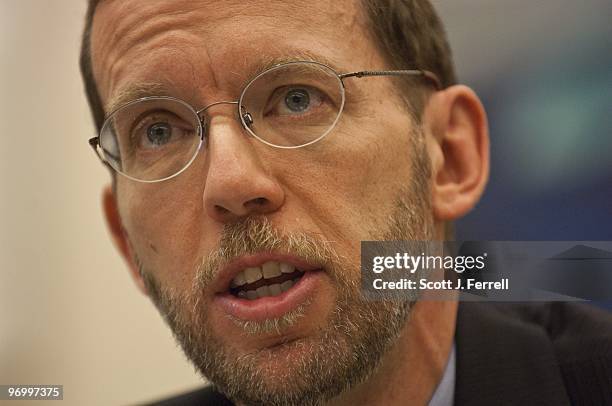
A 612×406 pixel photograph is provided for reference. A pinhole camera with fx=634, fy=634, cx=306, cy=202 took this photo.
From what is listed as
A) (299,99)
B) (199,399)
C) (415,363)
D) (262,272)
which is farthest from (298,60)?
(199,399)

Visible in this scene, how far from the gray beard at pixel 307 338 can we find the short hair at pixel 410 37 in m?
0.16

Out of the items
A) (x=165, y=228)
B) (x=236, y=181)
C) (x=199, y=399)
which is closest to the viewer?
(x=236, y=181)

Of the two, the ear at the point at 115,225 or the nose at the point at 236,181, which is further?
the ear at the point at 115,225

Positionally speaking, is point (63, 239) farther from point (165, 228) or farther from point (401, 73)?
point (401, 73)

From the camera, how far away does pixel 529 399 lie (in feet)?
2.82

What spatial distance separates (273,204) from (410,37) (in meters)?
0.36

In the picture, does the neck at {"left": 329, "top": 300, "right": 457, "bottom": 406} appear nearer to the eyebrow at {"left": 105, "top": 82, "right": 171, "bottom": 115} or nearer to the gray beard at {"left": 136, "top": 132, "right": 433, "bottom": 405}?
the gray beard at {"left": 136, "top": 132, "right": 433, "bottom": 405}

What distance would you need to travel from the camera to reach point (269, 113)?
0.84m

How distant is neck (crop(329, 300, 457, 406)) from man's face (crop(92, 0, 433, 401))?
0.04m

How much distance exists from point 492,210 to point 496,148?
0.30ft

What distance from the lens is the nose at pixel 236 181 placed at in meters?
0.76

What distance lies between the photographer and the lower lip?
30.8 inches

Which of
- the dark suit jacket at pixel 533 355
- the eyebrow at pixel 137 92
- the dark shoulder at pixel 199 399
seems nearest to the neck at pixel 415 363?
the dark suit jacket at pixel 533 355

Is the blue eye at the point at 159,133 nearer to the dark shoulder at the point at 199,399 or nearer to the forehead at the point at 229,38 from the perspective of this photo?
the forehead at the point at 229,38
